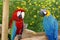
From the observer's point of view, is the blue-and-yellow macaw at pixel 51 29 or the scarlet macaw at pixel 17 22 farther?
the scarlet macaw at pixel 17 22

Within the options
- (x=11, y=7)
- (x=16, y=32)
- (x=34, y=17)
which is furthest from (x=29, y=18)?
(x=16, y=32)

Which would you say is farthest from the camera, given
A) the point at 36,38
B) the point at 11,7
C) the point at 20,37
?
the point at 11,7

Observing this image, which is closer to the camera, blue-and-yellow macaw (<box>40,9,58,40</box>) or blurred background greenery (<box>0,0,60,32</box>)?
blue-and-yellow macaw (<box>40,9,58,40</box>)

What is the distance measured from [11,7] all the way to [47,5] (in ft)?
1.05

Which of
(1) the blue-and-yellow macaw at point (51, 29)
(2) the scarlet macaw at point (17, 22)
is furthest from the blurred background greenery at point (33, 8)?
(1) the blue-and-yellow macaw at point (51, 29)

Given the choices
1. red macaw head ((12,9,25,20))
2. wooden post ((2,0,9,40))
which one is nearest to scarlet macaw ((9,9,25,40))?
red macaw head ((12,9,25,20))

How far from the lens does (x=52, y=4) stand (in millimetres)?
1746

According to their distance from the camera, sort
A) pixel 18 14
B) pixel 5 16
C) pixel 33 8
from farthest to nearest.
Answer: pixel 33 8 < pixel 18 14 < pixel 5 16

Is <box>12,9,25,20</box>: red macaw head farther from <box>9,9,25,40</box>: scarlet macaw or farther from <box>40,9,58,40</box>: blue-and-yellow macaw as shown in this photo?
<box>40,9,58,40</box>: blue-and-yellow macaw

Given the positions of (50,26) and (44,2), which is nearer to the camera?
(50,26)

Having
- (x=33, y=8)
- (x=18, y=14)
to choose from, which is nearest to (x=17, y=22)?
(x=18, y=14)

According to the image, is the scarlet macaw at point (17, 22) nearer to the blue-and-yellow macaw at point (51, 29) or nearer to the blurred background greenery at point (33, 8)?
the blue-and-yellow macaw at point (51, 29)

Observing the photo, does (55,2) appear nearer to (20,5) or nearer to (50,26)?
(20,5)

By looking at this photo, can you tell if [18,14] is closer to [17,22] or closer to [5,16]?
[17,22]
